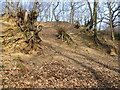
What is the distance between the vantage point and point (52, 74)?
6.21 meters

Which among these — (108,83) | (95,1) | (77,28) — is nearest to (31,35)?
(108,83)

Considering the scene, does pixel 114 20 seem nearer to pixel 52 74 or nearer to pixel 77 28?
pixel 77 28

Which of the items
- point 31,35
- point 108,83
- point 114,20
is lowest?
point 108,83

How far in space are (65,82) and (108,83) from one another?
2.06 m

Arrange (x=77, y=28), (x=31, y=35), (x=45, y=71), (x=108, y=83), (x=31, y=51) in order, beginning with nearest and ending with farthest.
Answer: (x=108, y=83)
(x=45, y=71)
(x=31, y=51)
(x=31, y=35)
(x=77, y=28)

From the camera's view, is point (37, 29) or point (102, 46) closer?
point (37, 29)

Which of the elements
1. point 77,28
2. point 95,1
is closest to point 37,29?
point 95,1

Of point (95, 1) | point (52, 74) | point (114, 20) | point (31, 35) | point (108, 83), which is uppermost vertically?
point (95, 1)

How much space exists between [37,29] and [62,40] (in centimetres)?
457

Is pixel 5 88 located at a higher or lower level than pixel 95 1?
lower

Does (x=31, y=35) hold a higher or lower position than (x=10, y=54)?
higher

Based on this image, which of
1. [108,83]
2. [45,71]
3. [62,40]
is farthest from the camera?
[62,40]

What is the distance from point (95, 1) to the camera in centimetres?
1619

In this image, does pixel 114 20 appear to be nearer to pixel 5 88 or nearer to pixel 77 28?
pixel 77 28
